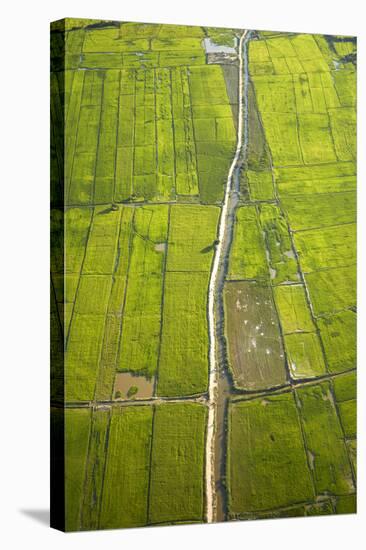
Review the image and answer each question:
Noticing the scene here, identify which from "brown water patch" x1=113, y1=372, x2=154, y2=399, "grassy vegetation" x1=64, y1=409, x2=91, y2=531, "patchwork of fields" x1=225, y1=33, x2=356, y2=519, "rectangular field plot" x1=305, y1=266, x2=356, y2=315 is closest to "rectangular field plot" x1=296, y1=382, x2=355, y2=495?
"patchwork of fields" x1=225, y1=33, x2=356, y2=519

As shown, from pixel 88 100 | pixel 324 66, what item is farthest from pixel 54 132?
pixel 324 66

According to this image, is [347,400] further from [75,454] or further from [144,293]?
[75,454]

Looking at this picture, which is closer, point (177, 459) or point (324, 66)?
point (177, 459)

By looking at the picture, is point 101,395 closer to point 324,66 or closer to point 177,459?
point 177,459

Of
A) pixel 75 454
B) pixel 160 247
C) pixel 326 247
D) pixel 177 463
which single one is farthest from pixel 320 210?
pixel 75 454

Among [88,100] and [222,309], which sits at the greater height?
A: [88,100]

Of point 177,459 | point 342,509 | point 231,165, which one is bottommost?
point 342,509
